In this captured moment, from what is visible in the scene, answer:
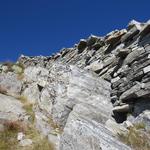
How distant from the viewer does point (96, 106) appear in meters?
15.2

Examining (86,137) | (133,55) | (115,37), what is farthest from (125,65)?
(86,137)

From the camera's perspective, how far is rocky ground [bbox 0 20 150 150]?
11.6 m

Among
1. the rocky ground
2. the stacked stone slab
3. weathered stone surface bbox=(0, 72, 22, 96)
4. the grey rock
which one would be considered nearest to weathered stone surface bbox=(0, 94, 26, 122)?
the rocky ground

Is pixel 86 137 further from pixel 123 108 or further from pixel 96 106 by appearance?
pixel 96 106

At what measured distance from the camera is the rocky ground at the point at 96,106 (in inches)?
458

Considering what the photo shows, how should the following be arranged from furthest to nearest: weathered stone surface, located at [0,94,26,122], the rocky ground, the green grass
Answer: weathered stone surface, located at [0,94,26,122], the green grass, the rocky ground

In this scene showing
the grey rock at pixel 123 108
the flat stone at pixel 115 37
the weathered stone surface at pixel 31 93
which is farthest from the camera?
the weathered stone surface at pixel 31 93

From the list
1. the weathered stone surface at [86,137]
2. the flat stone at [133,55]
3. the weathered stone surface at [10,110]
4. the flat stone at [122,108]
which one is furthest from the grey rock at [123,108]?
the weathered stone surface at [10,110]

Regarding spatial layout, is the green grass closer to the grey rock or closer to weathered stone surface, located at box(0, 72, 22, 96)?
the grey rock

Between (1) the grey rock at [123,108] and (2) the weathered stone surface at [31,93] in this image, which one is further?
(2) the weathered stone surface at [31,93]

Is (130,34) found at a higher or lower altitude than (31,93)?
higher

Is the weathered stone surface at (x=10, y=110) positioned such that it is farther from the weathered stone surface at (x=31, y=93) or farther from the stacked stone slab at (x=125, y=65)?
the stacked stone slab at (x=125, y=65)

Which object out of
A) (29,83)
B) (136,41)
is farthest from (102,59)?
(29,83)

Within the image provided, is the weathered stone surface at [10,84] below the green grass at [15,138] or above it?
above
